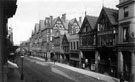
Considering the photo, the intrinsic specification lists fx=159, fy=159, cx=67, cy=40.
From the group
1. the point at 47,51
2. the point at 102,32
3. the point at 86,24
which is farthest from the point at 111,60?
the point at 47,51

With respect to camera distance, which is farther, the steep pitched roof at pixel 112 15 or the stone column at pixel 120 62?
the steep pitched roof at pixel 112 15

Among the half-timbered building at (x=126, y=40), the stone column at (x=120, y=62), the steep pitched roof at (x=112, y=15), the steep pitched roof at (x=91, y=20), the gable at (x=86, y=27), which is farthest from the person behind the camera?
the gable at (x=86, y=27)

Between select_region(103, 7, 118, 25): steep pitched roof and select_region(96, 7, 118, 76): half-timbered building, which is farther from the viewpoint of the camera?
select_region(103, 7, 118, 25): steep pitched roof

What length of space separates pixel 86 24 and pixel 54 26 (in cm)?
3073

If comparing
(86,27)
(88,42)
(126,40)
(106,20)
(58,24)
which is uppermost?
(58,24)

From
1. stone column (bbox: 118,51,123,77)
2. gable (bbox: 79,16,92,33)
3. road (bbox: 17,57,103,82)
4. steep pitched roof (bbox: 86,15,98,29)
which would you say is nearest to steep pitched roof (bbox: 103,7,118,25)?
stone column (bbox: 118,51,123,77)

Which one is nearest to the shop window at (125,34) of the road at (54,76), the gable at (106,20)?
the gable at (106,20)

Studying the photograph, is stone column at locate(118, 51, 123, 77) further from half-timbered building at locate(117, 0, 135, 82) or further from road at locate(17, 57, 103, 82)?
road at locate(17, 57, 103, 82)

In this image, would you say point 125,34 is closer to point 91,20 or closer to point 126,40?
point 126,40

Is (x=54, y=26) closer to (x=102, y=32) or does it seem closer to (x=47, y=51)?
(x=47, y=51)

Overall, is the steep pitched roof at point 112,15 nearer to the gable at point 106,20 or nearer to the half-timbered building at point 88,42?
the gable at point 106,20

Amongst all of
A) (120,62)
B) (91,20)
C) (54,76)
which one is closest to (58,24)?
(91,20)

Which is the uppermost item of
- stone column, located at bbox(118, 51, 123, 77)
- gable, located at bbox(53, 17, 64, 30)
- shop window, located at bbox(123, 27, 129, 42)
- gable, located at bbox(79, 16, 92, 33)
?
gable, located at bbox(53, 17, 64, 30)

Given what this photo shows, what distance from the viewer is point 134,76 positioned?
2306 cm
